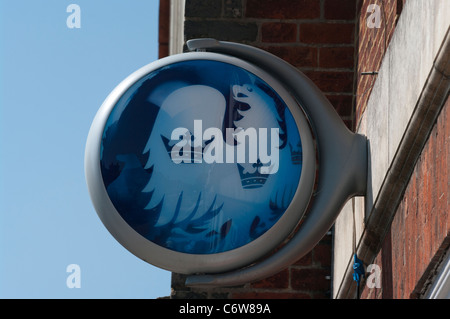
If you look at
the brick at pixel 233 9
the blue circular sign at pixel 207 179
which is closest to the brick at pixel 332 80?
the brick at pixel 233 9

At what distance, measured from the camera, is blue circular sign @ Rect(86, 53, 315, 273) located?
3008 millimetres

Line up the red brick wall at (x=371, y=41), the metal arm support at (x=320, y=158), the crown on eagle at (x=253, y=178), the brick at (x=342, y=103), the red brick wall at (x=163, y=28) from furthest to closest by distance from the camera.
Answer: the red brick wall at (x=163, y=28) < the brick at (x=342, y=103) < the red brick wall at (x=371, y=41) < the metal arm support at (x=320, y=158) < the crown on eagle at (x=253, y=178)

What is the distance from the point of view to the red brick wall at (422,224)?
2191 mm

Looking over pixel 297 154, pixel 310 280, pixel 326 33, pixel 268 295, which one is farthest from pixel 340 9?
pixel 297 154

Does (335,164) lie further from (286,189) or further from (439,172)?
(439,172)

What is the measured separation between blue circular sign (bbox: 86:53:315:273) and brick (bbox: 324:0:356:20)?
69.9 inches

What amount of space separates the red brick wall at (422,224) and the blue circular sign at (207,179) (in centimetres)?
36

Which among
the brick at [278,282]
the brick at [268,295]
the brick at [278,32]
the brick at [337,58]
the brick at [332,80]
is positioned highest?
the brick at [278,32]

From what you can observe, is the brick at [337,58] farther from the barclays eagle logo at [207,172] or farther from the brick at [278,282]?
the barclays eagle logo at [207,172]

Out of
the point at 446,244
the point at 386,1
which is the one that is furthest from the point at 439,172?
the point at 386,1

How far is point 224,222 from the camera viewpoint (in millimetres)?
3016

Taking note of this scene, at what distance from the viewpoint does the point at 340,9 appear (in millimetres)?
4723

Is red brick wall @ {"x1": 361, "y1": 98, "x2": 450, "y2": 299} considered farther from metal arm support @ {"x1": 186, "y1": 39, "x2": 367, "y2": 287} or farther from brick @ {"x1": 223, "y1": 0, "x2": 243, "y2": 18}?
brick @ {"x1": 223, "y1": 0, "x2": 243, "y2": 18}

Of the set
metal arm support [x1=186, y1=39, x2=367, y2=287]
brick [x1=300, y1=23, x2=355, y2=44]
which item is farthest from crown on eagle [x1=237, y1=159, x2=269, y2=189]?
brick [x1=300, y1=23, x2=355, y2=44]
